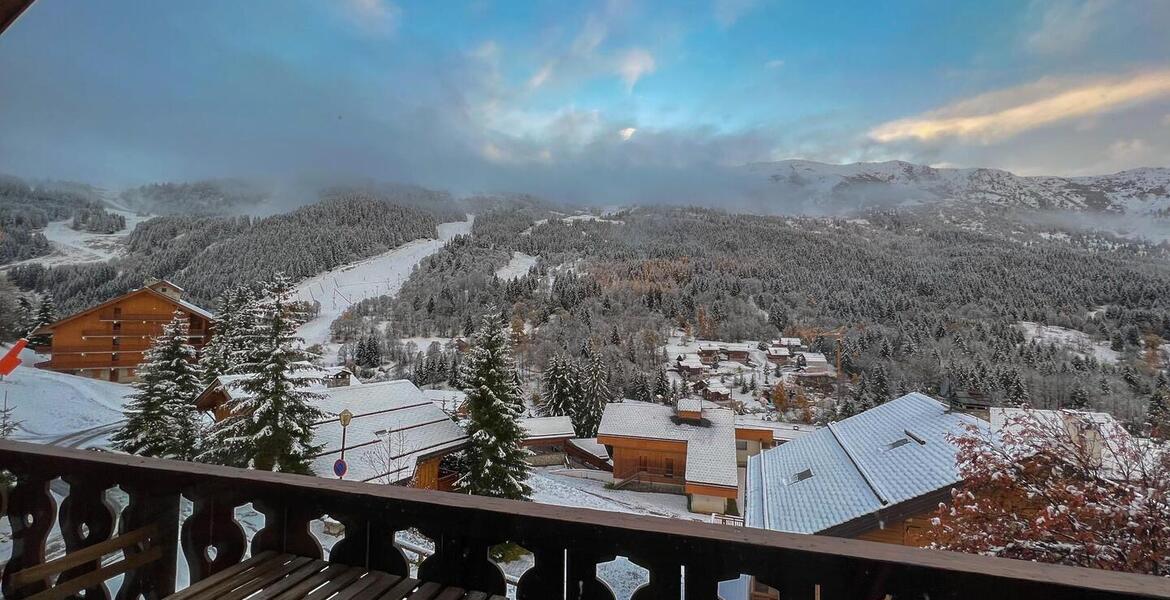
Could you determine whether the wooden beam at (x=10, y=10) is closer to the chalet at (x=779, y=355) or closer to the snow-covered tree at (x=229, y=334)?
the snow-covered tree at (x=229, y=334)

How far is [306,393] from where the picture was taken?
31.1ft

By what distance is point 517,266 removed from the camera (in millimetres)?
82688

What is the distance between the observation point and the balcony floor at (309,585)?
3.42 ft

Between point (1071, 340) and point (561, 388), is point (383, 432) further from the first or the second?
point (1071, 340)

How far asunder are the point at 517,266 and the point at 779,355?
171 ft

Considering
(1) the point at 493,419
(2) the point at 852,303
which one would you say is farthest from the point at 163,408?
(2) the point at 852,303

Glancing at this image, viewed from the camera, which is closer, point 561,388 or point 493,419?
point 493,419

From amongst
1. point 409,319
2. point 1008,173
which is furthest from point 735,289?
point 1008,173

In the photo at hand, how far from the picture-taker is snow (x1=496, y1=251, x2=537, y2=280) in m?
73.4

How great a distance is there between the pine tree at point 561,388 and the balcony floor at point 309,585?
24.6 meters

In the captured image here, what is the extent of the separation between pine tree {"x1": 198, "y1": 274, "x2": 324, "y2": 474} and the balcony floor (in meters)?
9.19

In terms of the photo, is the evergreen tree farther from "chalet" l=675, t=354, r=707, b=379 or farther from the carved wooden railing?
"chalet" l=675, t=354, r=707, b=379

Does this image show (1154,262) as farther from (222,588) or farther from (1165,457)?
(222,588)

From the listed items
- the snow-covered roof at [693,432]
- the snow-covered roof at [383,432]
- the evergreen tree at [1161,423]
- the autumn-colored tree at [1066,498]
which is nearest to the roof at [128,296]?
the snow-covered roof at [383,432]
